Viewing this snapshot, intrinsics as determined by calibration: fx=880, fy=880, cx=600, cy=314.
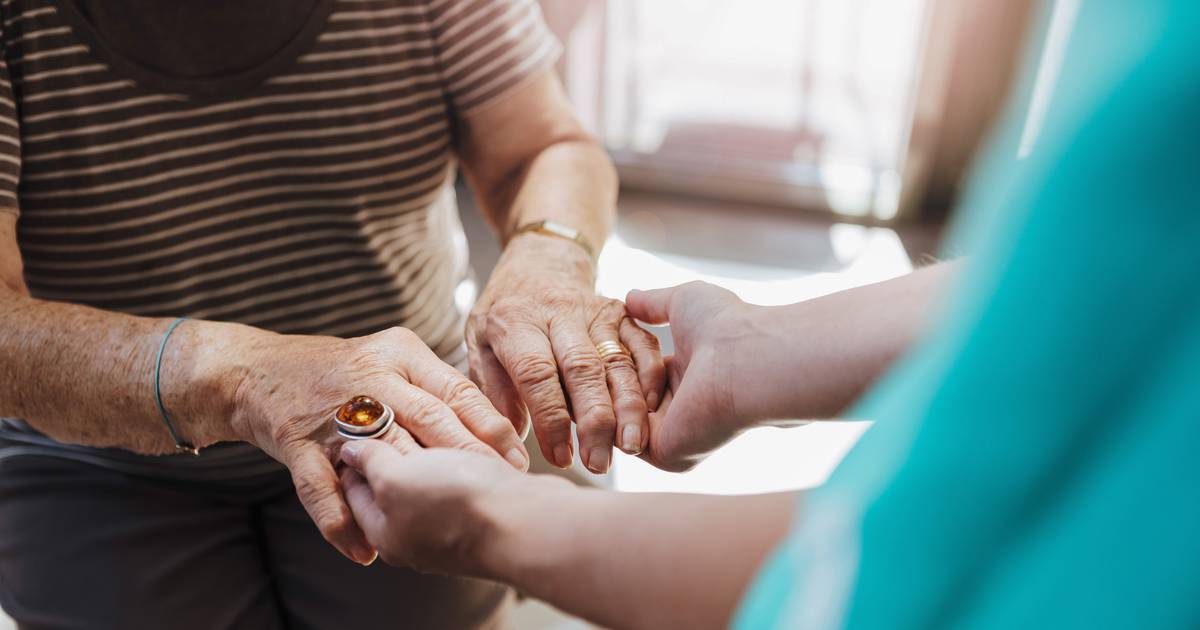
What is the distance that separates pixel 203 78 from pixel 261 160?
0.34 ft

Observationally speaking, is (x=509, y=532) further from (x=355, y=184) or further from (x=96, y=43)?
(x=96, y=43)

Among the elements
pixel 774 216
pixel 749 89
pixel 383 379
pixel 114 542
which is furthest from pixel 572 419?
pixel 749 89

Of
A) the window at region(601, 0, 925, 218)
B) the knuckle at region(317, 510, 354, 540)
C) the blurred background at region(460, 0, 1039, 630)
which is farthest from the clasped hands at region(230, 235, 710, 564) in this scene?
the window at region(601, 0, 925, 218)

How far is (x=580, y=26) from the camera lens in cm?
290

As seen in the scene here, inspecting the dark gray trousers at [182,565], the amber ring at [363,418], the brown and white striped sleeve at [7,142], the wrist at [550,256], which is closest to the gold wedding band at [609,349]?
the wrist at [550,256]

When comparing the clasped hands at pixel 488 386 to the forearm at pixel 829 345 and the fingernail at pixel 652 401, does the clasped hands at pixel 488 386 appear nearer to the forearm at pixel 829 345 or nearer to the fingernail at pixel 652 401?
the fingernail at pixel 652 401

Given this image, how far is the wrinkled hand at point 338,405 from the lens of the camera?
0.78 m

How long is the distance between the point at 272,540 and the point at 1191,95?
103 cm

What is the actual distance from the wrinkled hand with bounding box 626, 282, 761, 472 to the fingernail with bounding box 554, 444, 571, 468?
8 cm

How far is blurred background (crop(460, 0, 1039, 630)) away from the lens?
2.54 meters

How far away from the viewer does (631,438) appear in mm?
878

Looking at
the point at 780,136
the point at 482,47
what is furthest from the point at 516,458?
the point at 780,136

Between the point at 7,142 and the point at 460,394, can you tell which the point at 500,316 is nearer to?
the point at 460,394

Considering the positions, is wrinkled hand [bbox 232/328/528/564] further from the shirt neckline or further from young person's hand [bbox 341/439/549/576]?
the shirt neckline
